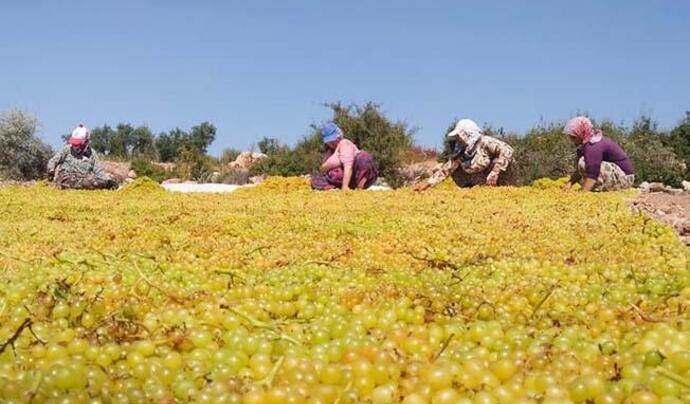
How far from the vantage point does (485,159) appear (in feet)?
45.6

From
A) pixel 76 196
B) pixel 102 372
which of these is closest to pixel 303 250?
pixel 102 372

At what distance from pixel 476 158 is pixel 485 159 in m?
0.17

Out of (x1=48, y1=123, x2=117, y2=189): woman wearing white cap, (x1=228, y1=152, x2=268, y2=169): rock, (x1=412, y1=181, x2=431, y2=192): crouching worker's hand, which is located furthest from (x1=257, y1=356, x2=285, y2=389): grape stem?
(x1=228, y1=152, x2=268, y2=169): rock

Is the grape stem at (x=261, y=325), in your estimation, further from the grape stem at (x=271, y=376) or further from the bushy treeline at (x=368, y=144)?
the bushy treeline at (x=368, y=144)

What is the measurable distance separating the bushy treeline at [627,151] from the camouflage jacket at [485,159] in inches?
482

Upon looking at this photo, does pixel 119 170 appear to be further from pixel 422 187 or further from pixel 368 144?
pixel 422 187

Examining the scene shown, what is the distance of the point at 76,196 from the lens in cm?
1232

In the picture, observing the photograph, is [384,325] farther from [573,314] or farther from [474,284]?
[474,284]

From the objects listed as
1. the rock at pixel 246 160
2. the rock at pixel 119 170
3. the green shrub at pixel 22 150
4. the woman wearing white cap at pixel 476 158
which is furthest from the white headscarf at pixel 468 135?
the rock at pixel 246 160

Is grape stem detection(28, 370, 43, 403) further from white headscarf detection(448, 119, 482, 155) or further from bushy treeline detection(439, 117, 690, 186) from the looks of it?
bushy treeline detection(439, 117, 690, 186)

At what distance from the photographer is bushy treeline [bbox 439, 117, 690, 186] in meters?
27.7

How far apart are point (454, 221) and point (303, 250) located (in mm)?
2541

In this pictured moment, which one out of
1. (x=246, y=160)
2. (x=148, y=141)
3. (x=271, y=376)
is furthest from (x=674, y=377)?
(x=148, y=141)

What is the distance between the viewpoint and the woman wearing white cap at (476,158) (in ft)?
45.5
